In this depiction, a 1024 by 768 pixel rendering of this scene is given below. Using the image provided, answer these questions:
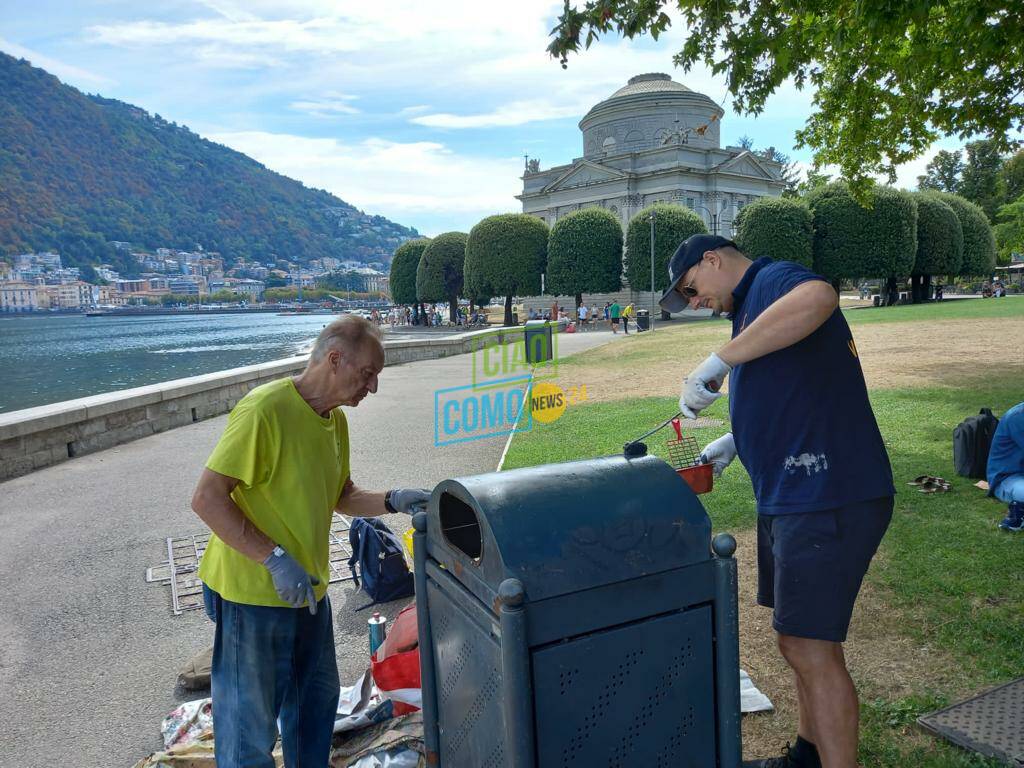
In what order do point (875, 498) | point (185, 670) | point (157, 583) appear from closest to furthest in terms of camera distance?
point (875, 498) → point (185, 670) → point (157, 583)

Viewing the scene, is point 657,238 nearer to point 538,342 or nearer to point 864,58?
point 538,342

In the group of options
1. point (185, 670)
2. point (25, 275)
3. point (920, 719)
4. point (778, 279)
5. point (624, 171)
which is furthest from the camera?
point (25, 275)

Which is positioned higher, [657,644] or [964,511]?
[657,644]

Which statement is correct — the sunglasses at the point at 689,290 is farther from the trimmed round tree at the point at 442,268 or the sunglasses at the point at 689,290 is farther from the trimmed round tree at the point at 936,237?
the trimmed round tree at the point at 442,268

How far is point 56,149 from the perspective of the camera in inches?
7343

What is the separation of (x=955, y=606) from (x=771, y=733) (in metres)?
1.79

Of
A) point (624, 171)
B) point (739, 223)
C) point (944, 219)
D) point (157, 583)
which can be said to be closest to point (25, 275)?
point (624, 171)

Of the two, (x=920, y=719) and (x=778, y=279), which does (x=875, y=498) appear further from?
(x=920, y=719)

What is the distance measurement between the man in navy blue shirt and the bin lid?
1.84 feet

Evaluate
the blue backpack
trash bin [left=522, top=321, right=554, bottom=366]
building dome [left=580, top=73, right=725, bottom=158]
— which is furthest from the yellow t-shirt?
building dome [left=580, top=73, right=725, bottom=158]

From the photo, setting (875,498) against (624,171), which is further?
(624,171)

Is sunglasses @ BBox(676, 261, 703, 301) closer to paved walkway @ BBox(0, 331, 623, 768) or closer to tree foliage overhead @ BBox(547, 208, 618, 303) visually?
paved walkway @ BBox(0, 331, 623, 768)

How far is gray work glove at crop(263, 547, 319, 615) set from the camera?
2.34 metres

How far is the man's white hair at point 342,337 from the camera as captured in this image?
2539mm
